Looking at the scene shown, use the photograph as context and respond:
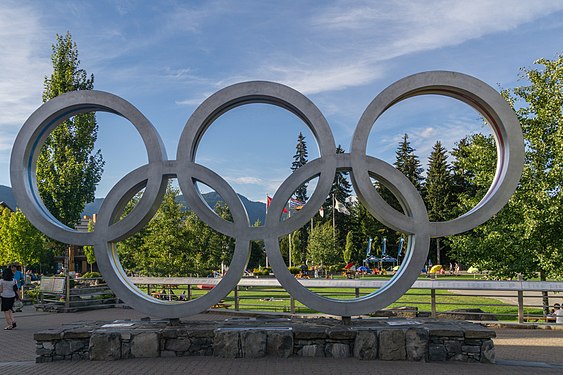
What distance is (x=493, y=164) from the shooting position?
16.5m

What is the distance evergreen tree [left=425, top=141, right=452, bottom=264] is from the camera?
2048 inches

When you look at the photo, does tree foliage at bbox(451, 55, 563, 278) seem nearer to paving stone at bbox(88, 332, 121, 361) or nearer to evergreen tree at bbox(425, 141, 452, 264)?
paving stone at bbox(88, 332, 121, 361)

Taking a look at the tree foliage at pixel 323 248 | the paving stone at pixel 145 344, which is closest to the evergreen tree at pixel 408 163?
the tree foliage at pixel 323 248

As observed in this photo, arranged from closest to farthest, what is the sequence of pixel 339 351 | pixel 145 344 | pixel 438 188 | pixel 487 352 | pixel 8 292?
1. pixel 487 352
2. pixel 339 351
3. pixel 145 344
4. pixel 8 292
5. pixel 438 188

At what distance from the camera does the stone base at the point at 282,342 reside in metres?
8.43

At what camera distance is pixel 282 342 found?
8.70m

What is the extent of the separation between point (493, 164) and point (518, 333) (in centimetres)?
656

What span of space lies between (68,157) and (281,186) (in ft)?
58.9

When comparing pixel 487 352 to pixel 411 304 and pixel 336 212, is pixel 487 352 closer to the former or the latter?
pixel 411 304

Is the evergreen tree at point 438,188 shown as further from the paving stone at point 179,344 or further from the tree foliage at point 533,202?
the paving stone at point 179,344

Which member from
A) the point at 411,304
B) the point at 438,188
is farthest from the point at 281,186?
the point at 438,188

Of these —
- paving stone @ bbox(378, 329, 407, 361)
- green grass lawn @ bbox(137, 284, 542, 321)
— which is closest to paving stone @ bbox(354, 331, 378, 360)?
paving stone @ bbox(378, 329, 407, 361)

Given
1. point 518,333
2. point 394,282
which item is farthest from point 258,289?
point 394,282

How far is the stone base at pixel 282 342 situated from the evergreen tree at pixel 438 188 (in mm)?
42733
